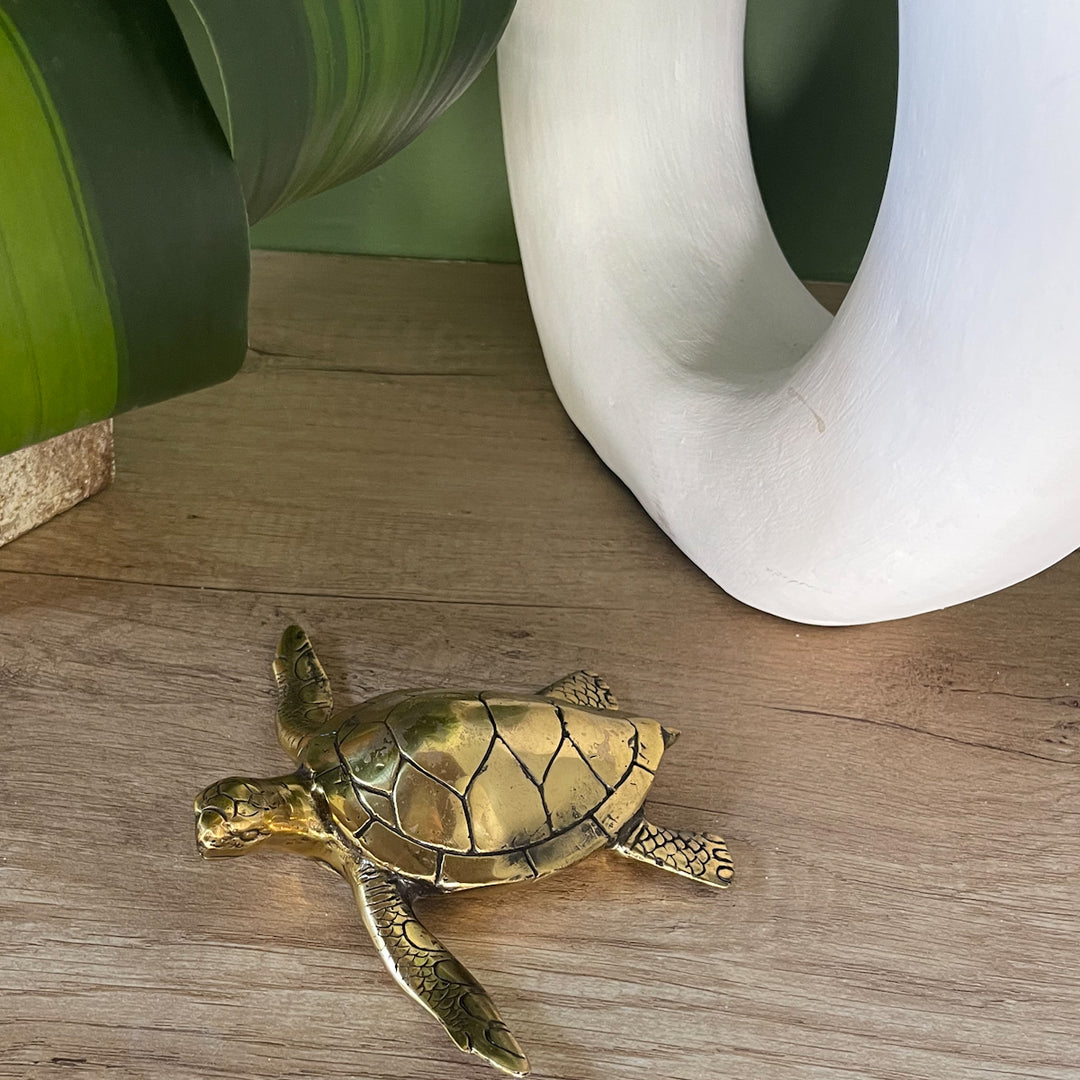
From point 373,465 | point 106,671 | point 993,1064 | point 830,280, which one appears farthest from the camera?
point 830,280

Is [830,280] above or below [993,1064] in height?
above

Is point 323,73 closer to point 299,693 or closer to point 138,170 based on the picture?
point 138,170

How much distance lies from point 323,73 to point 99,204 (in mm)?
92

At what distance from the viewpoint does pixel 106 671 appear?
594 millimetres

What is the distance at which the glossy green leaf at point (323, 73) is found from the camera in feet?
1.12

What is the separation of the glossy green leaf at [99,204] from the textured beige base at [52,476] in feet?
0.93

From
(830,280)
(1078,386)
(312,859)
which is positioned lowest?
(312,859)

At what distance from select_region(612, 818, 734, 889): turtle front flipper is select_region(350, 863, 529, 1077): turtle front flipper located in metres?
0.10

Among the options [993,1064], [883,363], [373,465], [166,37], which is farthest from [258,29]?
[993,1064]

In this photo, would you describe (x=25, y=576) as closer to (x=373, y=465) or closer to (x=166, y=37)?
(x=373, y=465)

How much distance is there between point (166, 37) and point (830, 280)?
2.23 feet

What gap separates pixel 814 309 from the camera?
687 mm

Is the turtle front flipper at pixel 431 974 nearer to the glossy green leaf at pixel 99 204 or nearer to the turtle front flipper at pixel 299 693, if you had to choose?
the turtle front flipper at pixel 299 693

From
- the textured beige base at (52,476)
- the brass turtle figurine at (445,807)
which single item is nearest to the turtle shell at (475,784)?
the brass turtle figurine at (445,807)
